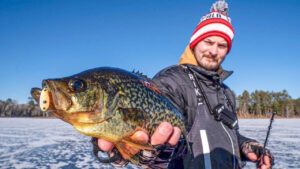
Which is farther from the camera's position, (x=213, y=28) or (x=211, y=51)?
(x=213, y=28)

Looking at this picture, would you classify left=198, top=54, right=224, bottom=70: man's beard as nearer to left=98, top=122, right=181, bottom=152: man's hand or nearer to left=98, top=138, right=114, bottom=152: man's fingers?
left=98, top=122, right=181, bottom=152: man's hand

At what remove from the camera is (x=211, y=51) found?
9.30ft

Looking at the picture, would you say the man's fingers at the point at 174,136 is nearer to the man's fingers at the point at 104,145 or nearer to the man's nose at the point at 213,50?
the man's fingers at the point at 104,145

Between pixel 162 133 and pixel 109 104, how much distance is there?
0.42 m

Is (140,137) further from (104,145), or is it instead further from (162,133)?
(104,145)

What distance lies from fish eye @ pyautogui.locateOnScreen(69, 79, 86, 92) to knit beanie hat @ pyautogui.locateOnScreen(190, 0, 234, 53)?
1.94 meters

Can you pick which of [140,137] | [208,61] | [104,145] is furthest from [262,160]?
[104,145]

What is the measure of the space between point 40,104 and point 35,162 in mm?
6068

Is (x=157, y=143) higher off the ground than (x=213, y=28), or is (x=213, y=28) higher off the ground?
(x=213, y=28)

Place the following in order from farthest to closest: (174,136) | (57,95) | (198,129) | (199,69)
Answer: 1. (199,69)
2. (198,129)
3. (174,136)
4. (57,95)

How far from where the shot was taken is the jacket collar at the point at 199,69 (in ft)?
8.22

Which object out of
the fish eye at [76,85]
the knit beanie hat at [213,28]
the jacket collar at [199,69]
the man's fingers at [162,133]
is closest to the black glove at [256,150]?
the jacket collar at [199,69]

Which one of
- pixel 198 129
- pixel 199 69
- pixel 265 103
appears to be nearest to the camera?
pixel 198 129

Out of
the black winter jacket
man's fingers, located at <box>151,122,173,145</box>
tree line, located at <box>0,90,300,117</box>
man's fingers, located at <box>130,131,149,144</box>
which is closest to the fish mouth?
man's fingers, located at <box>130,131,149,144</box>
